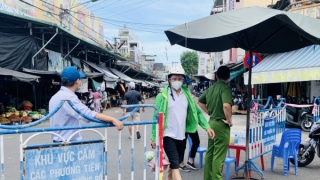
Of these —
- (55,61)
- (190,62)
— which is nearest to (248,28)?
(55,61)

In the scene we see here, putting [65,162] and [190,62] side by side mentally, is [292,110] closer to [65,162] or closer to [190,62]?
[65,162]

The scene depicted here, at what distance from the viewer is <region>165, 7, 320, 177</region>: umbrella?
149 inches

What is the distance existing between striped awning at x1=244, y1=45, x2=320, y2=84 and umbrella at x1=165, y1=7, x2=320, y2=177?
5.34 meters

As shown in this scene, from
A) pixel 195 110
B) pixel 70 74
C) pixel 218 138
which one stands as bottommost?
pixel 218 138

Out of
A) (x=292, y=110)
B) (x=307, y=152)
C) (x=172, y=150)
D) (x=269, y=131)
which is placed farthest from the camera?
(x=292, y=110)

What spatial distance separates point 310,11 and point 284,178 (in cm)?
972

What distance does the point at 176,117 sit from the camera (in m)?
4.12

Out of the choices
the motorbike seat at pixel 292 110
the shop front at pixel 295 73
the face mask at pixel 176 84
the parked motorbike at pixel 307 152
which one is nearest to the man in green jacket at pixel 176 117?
the face mask at pixel 176 84

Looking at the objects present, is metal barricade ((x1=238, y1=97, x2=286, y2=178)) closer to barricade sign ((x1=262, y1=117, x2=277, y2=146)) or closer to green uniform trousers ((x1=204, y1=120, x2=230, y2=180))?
barricade sign ((x1=262, y1=117, x2=277, y2=146))

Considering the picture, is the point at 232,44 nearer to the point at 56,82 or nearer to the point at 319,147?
the point at 319,147

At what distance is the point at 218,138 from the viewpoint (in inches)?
176

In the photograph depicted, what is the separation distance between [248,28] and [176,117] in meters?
1.68

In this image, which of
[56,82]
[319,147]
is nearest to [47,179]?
[319,147]

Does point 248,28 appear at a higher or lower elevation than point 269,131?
higher
